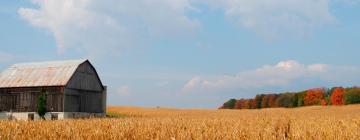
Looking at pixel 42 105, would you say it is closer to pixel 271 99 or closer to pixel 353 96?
pixel 353 96

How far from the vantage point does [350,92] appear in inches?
3531

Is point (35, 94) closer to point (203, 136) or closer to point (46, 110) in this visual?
point (46, 110)

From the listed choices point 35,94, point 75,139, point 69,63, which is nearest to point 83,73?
point 69,63

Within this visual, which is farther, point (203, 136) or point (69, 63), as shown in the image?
point (69, 63)

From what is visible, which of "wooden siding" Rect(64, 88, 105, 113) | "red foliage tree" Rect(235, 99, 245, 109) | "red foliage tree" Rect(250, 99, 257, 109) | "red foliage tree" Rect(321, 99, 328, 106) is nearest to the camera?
"wooden siding" Rect(64, 88, 105, 113)

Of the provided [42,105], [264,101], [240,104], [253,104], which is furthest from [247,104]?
[42,105]

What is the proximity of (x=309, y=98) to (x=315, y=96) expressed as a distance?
1129 millimetres

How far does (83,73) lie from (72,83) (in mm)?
2223

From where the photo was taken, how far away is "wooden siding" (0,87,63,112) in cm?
4947

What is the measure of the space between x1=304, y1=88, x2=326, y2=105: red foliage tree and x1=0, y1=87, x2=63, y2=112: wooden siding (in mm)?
59687

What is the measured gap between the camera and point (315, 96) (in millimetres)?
98000

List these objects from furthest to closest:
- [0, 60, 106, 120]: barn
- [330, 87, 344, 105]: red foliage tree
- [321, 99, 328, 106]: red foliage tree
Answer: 1. [321, 99, 328, 106]: red foliage tree
2. [330, 87, 344, 105]: red foliage tree
3. [0, 60, 106, 120]: barn

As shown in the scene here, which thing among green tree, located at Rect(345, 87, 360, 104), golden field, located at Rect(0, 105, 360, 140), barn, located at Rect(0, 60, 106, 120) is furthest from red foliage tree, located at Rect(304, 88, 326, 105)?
golden field, located at Rect(0, 105, 360, 140)

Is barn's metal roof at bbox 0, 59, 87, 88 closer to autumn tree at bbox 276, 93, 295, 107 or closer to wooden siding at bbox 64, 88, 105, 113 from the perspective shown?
wooden siding at bbox 64, 88, 105, 113
